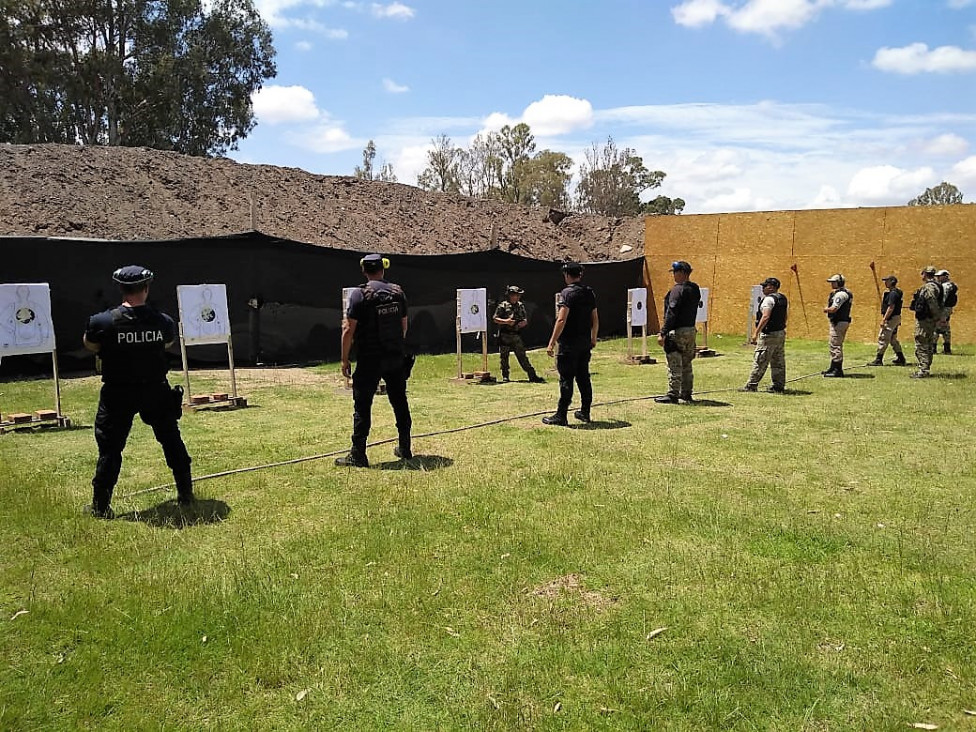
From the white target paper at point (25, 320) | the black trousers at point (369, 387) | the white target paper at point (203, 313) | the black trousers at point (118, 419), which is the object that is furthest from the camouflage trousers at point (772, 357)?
the white target paper at point (25, 320)

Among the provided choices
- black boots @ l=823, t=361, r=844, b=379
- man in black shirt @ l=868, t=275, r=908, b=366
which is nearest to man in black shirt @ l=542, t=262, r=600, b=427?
black boots @ l=823, t=361, r=844, b=379

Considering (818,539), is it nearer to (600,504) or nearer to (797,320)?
(600,504)

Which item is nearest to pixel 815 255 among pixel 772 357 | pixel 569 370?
pixel 772 357

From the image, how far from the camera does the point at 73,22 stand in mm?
28031

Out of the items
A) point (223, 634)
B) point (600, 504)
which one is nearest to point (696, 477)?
point (600, 504)

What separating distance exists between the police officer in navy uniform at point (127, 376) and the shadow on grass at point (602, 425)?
4.17m

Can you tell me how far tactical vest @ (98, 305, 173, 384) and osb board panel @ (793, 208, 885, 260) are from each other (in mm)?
17384

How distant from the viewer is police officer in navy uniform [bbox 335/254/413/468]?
20.0 ft

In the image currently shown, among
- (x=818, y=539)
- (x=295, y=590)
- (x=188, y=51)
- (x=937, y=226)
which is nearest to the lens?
(x=295, y=590)

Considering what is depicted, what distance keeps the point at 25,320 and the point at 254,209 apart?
822cm

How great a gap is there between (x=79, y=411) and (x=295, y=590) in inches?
254

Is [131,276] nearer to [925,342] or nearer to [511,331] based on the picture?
[511,331]

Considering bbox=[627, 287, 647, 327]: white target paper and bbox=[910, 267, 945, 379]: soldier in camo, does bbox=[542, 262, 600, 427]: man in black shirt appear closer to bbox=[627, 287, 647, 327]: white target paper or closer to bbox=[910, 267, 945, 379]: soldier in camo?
bbox=[910, 267, 945, 379]: soldier in camo

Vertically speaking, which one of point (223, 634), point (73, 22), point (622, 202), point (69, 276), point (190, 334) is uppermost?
point (73, 22)
